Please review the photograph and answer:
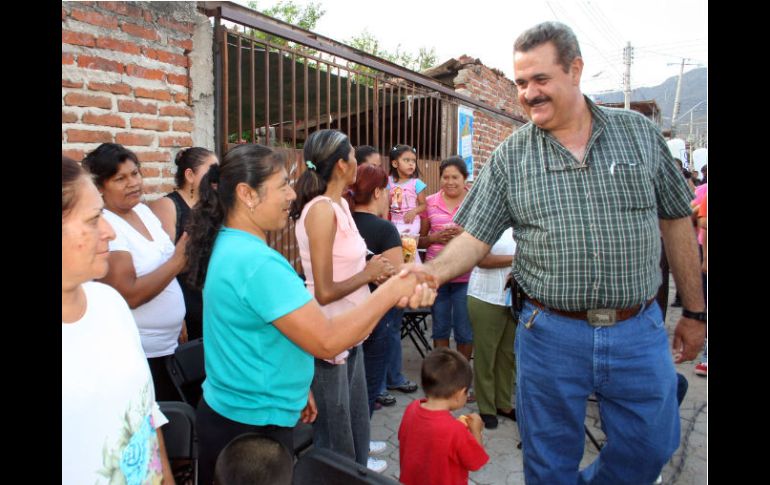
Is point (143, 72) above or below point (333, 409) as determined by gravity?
above

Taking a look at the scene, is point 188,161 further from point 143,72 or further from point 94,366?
point 94,366

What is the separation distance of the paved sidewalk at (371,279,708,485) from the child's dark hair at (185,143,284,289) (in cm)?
209

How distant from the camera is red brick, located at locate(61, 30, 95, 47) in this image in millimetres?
3270

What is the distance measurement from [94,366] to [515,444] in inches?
124

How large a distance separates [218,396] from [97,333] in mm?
663

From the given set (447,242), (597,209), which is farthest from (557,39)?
(447,242)

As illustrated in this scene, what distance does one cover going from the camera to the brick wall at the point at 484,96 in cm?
962

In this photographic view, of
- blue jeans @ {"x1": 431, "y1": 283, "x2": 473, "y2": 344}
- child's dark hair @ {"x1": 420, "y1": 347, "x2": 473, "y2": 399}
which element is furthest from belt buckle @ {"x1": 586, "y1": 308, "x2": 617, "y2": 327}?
blue jeans @ {"x1": 431, "y1": 283, "x2": 473, "y2": 344}

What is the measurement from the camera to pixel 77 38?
10.9 ft

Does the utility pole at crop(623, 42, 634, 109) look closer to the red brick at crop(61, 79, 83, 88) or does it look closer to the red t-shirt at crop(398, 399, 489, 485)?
the red brick at crop(61, 79, 83, 88)

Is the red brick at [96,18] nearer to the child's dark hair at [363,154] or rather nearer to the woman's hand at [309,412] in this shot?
the child's dark hair at [363,154]

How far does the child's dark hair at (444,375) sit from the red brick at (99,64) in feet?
8.99
